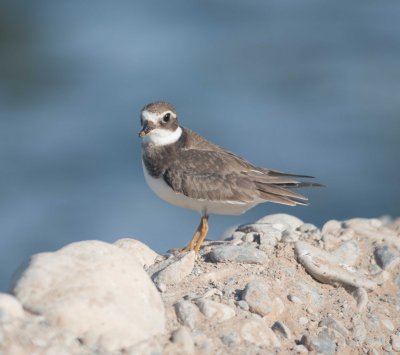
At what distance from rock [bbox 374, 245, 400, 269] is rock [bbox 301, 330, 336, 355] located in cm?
149

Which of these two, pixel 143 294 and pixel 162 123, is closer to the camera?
pixel 143 294

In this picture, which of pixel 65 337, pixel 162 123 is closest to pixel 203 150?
pixel 162 123

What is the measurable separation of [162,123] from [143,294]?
9.30 feet

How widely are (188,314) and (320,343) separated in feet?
3.08

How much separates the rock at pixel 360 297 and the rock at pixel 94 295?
6.06ft

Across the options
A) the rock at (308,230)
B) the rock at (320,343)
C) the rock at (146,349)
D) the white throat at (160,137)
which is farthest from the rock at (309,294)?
the white throat at (160,137)

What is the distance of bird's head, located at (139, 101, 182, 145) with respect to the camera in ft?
25.8

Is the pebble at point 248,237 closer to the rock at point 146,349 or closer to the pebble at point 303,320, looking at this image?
the pebble at point 303,320

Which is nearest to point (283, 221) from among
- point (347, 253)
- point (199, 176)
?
point (347, 253)

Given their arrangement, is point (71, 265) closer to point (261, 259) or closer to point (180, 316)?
point (180, 316)

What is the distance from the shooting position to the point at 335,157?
56.2 feet

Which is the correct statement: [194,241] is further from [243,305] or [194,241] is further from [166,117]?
[243,305]

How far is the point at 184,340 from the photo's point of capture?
523cm

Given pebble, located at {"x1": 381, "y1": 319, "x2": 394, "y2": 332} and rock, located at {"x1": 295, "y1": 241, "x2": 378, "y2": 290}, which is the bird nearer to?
rock, located at {"x1": 295, "y1": 241, "x2": 378, "y2": 290}
